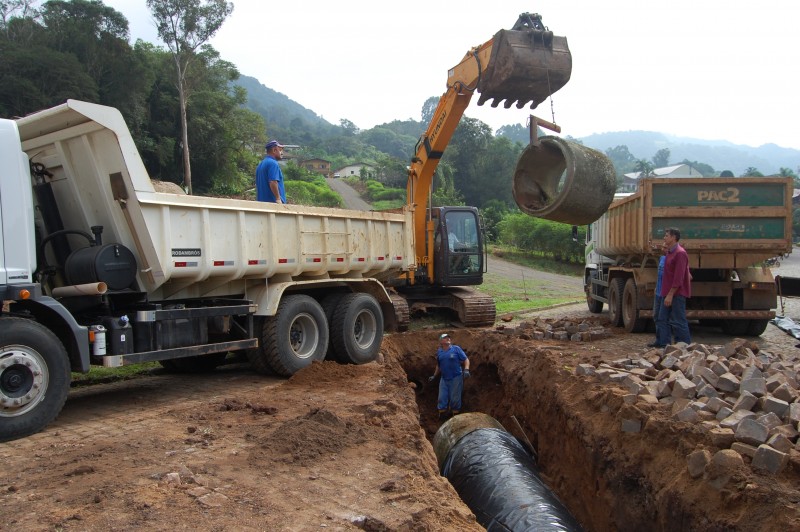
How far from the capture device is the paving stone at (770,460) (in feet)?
15.2

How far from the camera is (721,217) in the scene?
10180mm

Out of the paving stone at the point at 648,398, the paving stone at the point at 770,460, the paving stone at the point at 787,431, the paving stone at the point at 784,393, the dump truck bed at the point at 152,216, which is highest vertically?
the dump truck bed at the point at 152,216

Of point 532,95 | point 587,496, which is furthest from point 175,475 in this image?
point 532,95

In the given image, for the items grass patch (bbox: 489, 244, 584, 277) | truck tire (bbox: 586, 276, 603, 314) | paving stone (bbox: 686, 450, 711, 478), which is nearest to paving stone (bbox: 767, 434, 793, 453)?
paving stone (bbox: 686, 450, 711, 478)

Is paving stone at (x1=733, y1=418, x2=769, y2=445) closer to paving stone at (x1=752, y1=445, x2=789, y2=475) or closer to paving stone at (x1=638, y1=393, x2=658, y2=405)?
paving stone at (x1=752, y1=445, x2=789, y2=475)

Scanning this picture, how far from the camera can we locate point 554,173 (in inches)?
369

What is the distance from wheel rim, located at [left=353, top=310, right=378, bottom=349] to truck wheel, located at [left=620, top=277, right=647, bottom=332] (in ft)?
15.7

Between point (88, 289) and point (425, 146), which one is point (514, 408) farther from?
point (88, 289)

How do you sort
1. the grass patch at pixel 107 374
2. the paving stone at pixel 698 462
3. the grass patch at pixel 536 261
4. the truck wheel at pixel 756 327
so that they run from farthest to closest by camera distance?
the grass patch at pixel 536 261
the truck wheel at pixel 756 327
the grass patch at pixel 107 374
the paving stone at pixel 698 462

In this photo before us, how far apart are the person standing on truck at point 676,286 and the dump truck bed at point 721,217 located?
5.32ft

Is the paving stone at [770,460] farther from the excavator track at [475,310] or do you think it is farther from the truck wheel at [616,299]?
the excavator track at [475,310]

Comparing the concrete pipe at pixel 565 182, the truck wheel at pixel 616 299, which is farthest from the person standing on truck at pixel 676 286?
the truck wheel at pixel 616 299

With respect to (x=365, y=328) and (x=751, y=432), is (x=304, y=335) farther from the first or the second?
(x=751, y=432)

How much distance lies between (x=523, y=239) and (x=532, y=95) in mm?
30519
